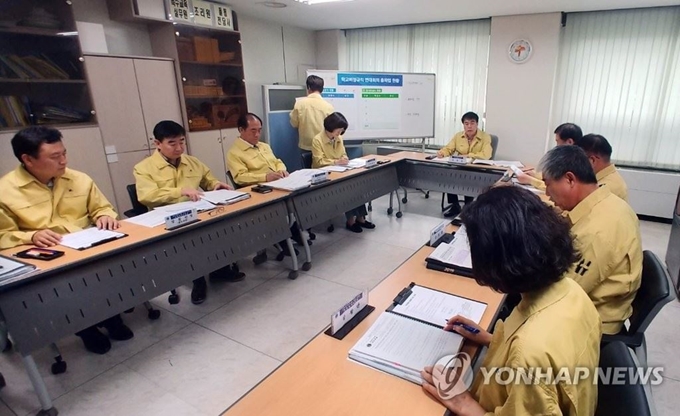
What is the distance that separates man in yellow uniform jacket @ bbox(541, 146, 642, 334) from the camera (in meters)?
1.36

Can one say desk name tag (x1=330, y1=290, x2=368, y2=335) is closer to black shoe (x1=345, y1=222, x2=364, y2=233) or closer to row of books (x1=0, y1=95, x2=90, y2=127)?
black shoe (x1=345, y1=222, x2=364, y2=233)

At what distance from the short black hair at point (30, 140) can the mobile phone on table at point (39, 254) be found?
21.5 inches

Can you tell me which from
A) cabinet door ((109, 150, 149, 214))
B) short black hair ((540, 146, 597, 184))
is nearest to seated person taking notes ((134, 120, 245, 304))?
cabinet door ((109, 150, 149, 214))

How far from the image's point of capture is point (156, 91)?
388 centimetres

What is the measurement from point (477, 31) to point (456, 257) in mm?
4342

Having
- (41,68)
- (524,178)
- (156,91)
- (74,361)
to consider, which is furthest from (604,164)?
(41,68)

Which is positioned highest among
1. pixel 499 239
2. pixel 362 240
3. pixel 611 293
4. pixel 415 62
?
pixel 415 62

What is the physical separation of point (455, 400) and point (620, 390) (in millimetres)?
371

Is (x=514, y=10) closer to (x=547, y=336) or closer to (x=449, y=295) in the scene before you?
(x=449, y=295)

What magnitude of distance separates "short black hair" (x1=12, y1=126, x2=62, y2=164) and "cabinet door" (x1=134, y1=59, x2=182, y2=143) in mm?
1969

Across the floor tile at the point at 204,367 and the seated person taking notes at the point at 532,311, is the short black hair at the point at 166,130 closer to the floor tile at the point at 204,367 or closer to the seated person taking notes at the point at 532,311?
the floor tile at the point at 204,367

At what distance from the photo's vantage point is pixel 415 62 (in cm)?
545

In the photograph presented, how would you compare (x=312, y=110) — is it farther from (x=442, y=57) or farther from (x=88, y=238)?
(x=88, y=238)

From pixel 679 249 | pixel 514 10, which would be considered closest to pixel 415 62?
pixel 514 10
